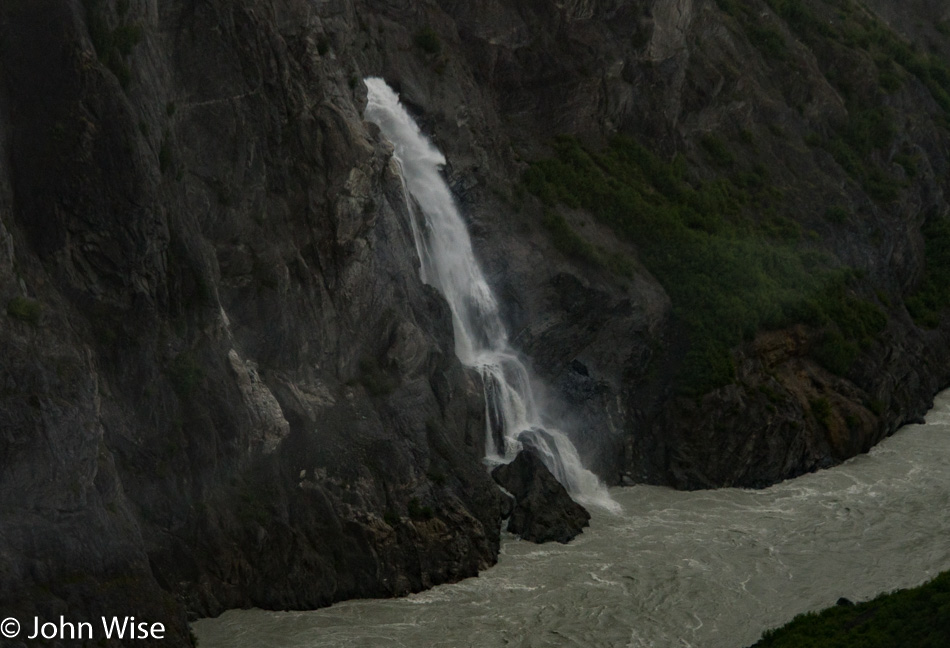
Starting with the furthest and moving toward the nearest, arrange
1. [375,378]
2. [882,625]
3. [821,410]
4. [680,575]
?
1. [821,410]
2. [375,378]
3. [680,575]
4. [882,625]

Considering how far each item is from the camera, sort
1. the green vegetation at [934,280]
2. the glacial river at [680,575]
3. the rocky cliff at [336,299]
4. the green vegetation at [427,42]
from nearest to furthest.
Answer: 1. the rocky cliff at [336,299]
2. the glacial river at [680,575]
3. the green vegetation at [427,42]
4. the green vegetation at [934,280]

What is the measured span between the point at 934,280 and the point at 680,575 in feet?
98.8

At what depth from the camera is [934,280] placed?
63.0 m

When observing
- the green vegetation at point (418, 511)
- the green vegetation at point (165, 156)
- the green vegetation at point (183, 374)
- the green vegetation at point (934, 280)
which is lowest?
the green vegetation at point (418, 511)

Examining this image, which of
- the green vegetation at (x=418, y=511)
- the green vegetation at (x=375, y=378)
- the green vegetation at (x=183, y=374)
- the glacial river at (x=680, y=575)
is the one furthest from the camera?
the green vegetation at (x=375, y=378)

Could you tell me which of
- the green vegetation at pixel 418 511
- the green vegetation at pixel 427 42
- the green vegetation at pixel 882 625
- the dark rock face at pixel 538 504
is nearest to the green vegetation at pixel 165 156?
the green vegetation at pixel 418 511

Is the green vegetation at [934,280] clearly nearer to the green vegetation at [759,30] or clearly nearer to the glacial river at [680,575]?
the green vegetation at [759,30]

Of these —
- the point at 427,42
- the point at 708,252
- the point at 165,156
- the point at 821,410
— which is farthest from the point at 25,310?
the point at 708,252

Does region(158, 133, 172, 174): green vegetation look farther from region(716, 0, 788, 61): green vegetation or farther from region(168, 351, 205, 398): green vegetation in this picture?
region(716, 0, 788, 61): green vegetation

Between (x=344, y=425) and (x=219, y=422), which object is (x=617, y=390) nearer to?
(x=344, y=425)

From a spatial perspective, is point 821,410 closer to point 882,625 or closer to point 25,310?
point 882,625

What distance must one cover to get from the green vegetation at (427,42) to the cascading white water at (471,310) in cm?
342

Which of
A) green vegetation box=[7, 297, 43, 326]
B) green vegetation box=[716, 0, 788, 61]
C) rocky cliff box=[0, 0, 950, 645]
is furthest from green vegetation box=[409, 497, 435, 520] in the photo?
green vegetation box=[716, 0, 788, 61]

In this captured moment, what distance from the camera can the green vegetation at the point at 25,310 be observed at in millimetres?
28344
